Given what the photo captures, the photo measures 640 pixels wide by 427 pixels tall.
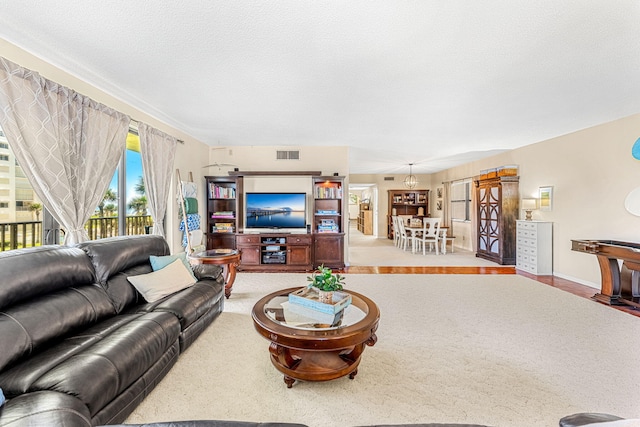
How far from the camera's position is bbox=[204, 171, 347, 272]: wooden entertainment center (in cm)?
541

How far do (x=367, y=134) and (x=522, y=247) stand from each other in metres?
3.78

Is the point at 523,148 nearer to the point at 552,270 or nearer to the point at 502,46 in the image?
the point at 552,270

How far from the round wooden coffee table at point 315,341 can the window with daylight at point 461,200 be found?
7.14 metres

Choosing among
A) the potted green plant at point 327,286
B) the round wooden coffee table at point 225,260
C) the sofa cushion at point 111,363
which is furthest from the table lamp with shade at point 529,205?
the sofa cushion at point 111,363

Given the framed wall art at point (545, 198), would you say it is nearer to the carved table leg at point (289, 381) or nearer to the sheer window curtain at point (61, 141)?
the carved table leg at point (289, 381)

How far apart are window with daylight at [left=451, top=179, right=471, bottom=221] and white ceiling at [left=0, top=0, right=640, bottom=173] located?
13.1 ft

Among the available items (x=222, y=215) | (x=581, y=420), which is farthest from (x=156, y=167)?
(x=581, y=420)

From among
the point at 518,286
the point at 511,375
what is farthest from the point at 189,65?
the point at 518,286

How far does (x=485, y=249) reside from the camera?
6711 millimetres

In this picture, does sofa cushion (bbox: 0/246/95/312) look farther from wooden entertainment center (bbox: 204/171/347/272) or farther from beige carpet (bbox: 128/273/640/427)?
wooden entertainment center (bbox: 204/171/347/272)

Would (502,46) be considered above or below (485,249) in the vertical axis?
above

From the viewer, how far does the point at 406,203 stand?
10359 mm

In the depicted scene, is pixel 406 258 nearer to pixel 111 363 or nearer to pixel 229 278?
pixel 229 278

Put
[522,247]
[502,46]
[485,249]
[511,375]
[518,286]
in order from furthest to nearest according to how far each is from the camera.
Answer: [485,249] → [522,247] → [518,286] → [502,46] → [511,375]
